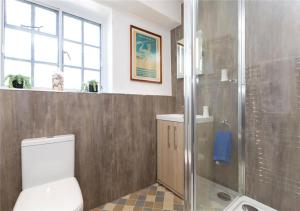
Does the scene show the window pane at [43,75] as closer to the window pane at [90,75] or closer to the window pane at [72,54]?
the window pane at [72,54]

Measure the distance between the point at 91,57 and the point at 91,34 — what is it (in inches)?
11.2

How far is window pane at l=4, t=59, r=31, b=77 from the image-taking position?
1.45 metres

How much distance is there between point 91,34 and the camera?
1958 millimetres

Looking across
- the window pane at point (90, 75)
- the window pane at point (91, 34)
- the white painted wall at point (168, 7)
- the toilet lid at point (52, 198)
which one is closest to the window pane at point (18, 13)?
the window pane at point (91, 34)

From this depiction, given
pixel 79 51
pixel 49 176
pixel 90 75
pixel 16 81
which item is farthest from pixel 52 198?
pixel 79 51

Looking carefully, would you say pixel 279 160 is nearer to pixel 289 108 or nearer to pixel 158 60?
pixel 289 108

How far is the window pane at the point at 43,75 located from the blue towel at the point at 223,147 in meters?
1.71

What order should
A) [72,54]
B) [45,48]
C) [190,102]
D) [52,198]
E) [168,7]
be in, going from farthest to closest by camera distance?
[168,7], [72,54], [45,48], [52,198], [190,102]

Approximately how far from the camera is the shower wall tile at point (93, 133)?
1.19m

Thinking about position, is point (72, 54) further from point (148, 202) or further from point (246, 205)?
point (246, 205)

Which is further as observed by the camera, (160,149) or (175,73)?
(175,73)

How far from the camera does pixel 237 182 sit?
1.53 metres

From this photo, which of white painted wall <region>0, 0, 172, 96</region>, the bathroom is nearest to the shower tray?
the bathroom

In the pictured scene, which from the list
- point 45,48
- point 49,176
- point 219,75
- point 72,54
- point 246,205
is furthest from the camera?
point 72,54
